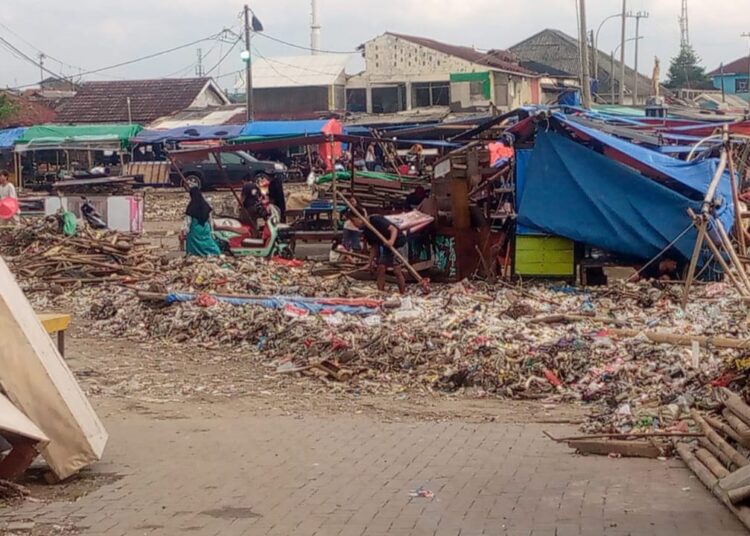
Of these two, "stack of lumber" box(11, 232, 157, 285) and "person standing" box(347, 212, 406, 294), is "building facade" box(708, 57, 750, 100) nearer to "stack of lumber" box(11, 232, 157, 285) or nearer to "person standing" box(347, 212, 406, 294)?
"stack of lumber" box(11, 232, 157, 285)

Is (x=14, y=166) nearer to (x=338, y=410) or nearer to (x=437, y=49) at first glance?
(x=437, y=49)

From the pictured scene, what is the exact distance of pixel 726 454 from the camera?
6.50 m

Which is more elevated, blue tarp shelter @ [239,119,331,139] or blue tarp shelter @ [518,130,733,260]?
blue tarp shelter @ [239,119,331,139]

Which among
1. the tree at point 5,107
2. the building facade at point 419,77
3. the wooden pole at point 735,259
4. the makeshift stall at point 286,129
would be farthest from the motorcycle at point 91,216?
the building facade at point 419,77

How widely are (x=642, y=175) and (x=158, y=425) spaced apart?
31.4 ft

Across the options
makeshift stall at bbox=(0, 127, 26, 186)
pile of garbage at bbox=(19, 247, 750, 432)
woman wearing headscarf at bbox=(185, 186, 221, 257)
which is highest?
makeshift stall at bbox=(0, 127, 26, 186)

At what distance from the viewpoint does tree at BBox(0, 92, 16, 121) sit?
49.6 meters

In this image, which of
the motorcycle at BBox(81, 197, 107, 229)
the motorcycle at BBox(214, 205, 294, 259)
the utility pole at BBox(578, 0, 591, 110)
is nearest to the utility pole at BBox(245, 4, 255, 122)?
the utility pole at BBox(578, 0, 591, 110)

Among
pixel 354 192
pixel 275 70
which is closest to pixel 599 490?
pixel 354 192

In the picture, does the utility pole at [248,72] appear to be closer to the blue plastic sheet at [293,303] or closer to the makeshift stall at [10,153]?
the makeshift stall at [10,153]

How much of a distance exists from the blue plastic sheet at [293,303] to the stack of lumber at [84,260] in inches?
128

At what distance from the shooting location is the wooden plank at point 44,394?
6.77m

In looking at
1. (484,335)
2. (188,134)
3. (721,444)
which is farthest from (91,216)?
(188,134)

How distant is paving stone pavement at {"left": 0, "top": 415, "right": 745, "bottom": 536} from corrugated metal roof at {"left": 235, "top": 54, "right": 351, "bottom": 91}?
48.1m
